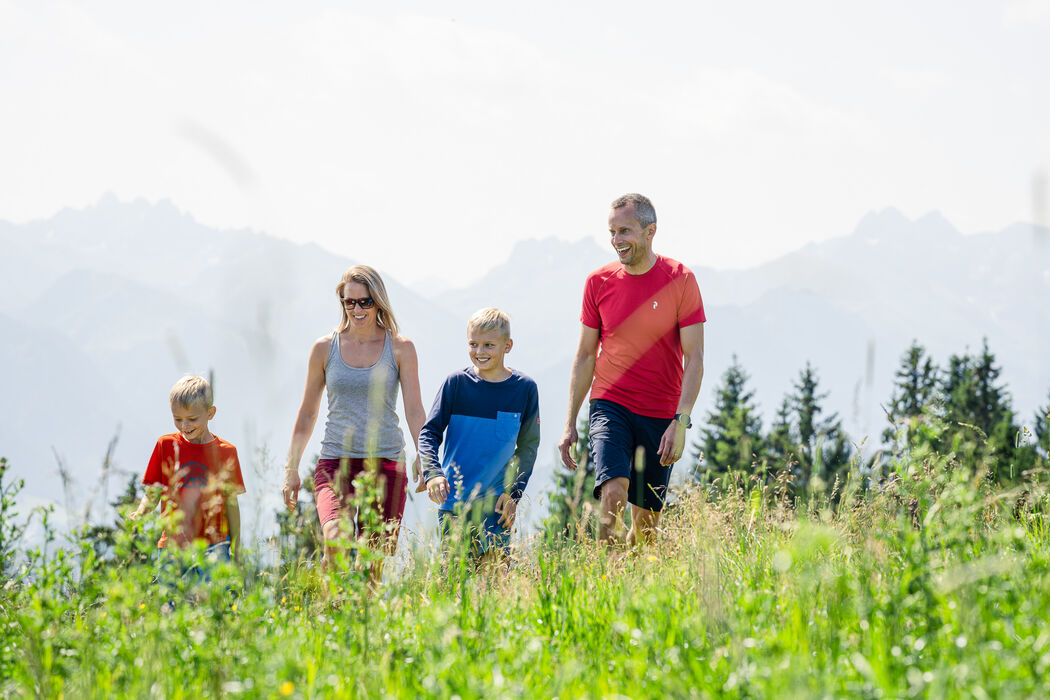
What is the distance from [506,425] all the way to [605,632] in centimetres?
231

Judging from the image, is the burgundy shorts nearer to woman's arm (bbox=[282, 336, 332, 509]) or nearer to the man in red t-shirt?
woman's arm (bbox=[282, 336, 332, 509])

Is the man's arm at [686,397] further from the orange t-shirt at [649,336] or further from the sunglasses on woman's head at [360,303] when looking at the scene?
the sunglasses on woman's head at [360,303]

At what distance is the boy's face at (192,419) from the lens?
4750 mm

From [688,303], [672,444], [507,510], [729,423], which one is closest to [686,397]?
[672,444]

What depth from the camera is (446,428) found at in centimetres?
537

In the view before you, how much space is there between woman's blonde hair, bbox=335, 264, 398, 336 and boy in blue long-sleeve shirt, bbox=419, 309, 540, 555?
24.5 inches

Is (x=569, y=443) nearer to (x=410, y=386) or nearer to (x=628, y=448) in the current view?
(x=628, y=448)

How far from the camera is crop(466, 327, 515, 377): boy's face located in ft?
17.1

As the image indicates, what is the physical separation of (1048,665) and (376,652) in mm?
2010

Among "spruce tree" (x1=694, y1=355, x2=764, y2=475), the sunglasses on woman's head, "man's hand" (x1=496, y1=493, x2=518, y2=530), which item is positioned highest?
the sunglasses on woman's head

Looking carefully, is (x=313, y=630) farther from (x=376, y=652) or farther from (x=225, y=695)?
(x=225, y=695)

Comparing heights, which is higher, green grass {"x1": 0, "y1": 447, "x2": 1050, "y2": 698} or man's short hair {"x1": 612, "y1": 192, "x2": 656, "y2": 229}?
man's short hair {"x1": 612, "y1": 192, "x2": 656, "y2": 229}

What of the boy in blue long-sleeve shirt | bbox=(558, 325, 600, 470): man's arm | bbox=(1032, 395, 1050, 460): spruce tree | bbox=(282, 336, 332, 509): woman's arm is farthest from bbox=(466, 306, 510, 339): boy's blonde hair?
bbox=(1032, 395, 1050, 460): spruce tree

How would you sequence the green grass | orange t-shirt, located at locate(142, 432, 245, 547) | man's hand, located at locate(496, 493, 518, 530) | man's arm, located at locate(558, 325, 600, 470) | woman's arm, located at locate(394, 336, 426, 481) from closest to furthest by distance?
the green grass → orange t-shirt, located at locate(142, 432, 245, 547) → man's hand, located at locate(496, 493, 518, 530) → woman's arm, located at locate(394, 336, 426, 481) → man's arm, located at locate(558, 325, 600, 470)
